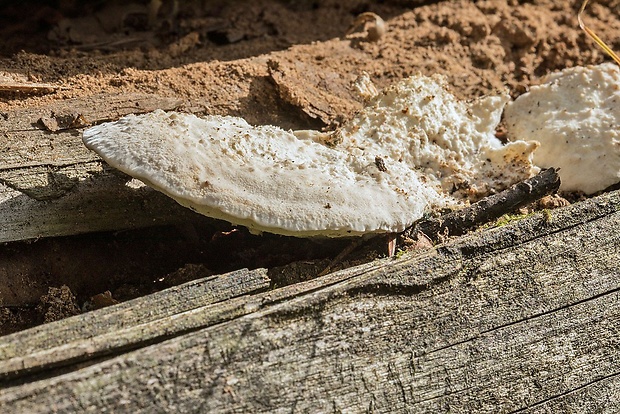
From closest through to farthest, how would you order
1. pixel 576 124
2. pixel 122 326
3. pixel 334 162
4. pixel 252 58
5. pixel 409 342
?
Answer: pixel 122 326 < pixel 409 342 < pixel 334 162 < pixel 576 124 < pixel 252 58

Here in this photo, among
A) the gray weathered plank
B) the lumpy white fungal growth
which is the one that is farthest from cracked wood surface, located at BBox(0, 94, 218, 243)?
the lumpy white fungal growth

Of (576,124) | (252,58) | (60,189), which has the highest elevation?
(576,124)

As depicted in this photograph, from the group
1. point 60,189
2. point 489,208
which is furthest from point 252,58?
point 489,208

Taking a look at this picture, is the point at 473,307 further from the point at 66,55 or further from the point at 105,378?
Answer: the point at 66,55

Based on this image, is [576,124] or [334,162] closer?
[334,162]

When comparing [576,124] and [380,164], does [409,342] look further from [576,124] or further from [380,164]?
[576,124]

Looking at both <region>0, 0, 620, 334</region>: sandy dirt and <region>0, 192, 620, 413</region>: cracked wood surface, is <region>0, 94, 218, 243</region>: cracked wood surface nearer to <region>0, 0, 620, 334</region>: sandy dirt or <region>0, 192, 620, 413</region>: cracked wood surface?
<region>0, 0, 620, 334</region>: sandy dirt
